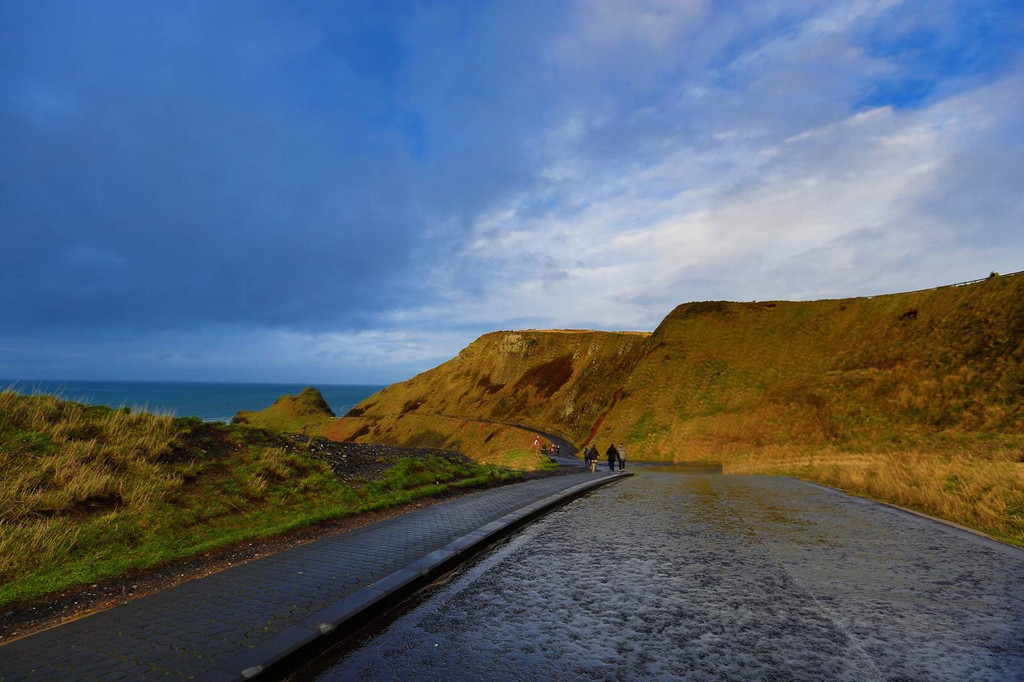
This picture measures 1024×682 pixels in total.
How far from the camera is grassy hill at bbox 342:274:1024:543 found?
90.2 ft

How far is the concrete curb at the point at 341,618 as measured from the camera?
149 inches

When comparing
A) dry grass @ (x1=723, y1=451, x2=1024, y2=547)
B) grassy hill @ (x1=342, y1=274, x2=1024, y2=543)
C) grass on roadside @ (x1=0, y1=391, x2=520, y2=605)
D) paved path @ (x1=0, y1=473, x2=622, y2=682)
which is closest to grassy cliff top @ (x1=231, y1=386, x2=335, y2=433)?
grassy hill @ (x1=342, y1=274, x2=1024, y2=543)

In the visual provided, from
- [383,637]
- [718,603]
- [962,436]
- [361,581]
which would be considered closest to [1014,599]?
[718,603]

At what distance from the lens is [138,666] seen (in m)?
3.82

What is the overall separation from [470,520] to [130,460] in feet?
21.3

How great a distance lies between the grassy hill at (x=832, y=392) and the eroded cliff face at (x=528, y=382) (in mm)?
660

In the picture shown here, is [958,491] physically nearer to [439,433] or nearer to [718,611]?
[718,611]

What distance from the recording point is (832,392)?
43812mm

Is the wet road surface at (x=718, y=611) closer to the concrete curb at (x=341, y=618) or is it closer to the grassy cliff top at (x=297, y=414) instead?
the concrete curb at (x=341, y=618)

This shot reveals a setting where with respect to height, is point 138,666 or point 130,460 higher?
point 130,460

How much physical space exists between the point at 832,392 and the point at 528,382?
50.3m

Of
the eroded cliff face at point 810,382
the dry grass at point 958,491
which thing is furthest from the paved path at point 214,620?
the eroded cliff face at point 810,382

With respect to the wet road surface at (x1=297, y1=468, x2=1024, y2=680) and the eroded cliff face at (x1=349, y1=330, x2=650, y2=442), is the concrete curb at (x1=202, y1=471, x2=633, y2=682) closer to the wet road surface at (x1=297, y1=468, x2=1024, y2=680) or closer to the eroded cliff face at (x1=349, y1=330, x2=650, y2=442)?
the wet road surface at (x1=297, y1=468, x2=1024, y2=680)

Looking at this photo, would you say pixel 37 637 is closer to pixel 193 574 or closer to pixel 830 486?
pixel 193 574
